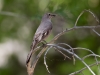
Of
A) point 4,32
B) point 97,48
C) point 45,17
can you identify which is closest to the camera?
point 45,17

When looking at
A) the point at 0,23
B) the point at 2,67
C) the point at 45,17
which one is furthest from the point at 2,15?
the point at 45,17

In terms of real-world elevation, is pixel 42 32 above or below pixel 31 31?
above

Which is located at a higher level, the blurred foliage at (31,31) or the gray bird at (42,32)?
the gray bird at (42,32)

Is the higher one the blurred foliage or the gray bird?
the gray bird

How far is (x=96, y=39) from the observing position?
909 cm

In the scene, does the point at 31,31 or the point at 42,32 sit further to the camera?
the point at 31,31

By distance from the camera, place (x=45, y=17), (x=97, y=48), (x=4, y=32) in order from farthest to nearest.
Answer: (x=4, y=32)
(x=97, y=48)
(x=45, y=17)

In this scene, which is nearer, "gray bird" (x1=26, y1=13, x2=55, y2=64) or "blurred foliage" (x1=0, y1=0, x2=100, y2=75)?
"gray bird" (x1=26, y1=13, x2=55, y2=64)

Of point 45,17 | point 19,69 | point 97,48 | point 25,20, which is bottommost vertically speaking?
point 19,69

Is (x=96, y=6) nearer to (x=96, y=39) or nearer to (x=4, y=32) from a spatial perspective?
(x=96, y=39)

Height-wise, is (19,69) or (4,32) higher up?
(4,32)

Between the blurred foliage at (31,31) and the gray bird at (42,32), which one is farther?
the blurred foliage at (31,31)

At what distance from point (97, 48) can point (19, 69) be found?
94.8 inches

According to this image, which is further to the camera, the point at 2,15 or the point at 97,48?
the point at 2,15
